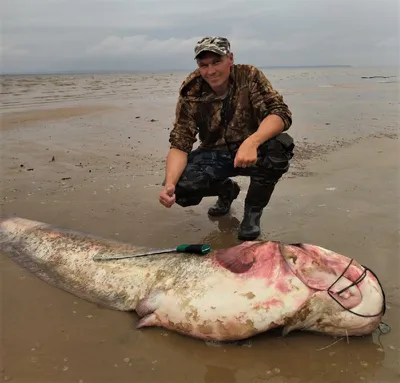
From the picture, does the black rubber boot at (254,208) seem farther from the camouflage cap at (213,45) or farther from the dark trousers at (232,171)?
the camouflage cap at (213,45)

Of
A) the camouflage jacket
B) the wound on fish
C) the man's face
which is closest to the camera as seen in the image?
the wound on fish

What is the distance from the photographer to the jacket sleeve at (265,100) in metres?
3.66

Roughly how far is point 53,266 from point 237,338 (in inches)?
64.6

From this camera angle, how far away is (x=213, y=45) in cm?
342

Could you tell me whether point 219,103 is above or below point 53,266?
above

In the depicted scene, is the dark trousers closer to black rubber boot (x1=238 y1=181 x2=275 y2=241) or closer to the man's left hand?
black rubber boot (x1=238 y1=181 x2=275 y2=241)

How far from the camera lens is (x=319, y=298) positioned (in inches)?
89.8

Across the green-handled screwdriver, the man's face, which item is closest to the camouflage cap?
the man's face

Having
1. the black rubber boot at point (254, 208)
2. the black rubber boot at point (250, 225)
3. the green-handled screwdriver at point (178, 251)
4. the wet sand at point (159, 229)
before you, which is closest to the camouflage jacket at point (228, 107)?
the black rubber boot at point (254, 208)

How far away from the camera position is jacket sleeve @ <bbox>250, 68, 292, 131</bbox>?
12.0ft

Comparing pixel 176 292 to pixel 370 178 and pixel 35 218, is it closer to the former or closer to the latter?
pixel 35 218

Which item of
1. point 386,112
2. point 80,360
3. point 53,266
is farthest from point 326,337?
point 386,112

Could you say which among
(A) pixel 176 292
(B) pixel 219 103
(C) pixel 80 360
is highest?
(B) pixel 219 103

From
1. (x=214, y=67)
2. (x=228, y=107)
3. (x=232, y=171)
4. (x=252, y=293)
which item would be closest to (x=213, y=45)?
(x=214, y=67)
